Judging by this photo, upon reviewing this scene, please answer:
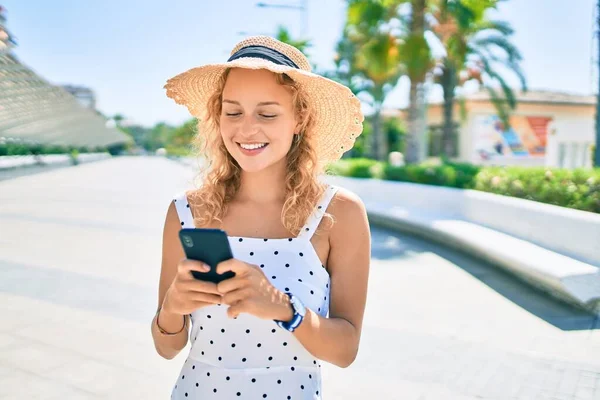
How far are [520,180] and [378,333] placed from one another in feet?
20.9

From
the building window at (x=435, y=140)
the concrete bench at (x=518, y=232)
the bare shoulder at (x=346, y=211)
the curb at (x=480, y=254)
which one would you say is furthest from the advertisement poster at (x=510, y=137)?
the bare shoulder at (x=346, y=211)

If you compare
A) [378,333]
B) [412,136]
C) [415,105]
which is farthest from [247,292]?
[412,136]

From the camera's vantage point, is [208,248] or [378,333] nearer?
[208,248]

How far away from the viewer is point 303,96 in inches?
65.2

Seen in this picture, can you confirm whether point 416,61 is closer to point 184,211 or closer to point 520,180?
point 520,180

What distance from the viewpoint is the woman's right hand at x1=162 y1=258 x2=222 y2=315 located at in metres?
1.15

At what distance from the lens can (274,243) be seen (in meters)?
1.51

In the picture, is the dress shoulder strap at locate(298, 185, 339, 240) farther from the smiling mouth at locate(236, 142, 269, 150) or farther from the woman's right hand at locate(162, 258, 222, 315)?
the woman's right hand at locate(162, 258, 222, 315)

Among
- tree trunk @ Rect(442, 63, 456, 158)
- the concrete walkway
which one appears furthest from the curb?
tree trunk @ Rect(442, 63, 456, 158)

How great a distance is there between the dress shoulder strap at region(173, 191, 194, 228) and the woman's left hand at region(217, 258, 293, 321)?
0.45m

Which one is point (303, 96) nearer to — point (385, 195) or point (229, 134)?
point (229, 134)

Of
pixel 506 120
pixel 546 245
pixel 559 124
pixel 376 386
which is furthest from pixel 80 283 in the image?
pixel 559 124

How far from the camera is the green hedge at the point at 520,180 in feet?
26.9

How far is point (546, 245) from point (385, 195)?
6.46 metres
